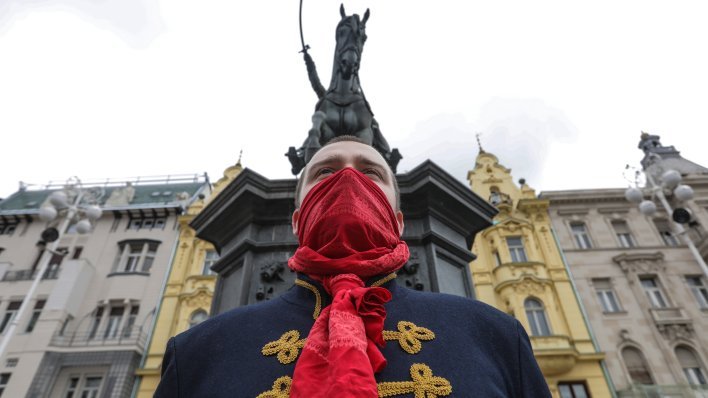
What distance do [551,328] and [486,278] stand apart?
315 centimetres

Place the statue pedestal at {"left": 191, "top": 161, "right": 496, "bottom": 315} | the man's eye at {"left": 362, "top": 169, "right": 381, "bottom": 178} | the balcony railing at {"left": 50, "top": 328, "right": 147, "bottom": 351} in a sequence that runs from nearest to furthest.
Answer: the man's eye at {"left": 362, "top": 169, "right": 381, "bottom": 178} < the statue pedestal at {"left": 191, "top": 161, "right": 496, "bottom": 315} < the balcony railing at {"left": 50, "top": 328, "right": 147, "bottom": 351}

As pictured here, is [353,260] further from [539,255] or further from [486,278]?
[539,255]

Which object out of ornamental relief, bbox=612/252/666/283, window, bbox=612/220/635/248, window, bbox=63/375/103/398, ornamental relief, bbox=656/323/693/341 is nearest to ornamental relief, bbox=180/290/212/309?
window, bbox=63/375/103/398

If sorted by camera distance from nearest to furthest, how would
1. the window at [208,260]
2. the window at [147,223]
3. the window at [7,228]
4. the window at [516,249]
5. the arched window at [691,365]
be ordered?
the arched window at [691,365], the window at [516,249], the window at [208,260], the window at [147,223], the window at [7,228]

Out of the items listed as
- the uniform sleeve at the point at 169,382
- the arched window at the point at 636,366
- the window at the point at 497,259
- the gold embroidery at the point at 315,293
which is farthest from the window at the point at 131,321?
the arched window at the point at 636,366

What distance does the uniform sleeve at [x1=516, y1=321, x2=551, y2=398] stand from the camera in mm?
1439

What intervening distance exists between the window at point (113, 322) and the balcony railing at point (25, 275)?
12.3ft

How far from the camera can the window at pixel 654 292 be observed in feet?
57.4

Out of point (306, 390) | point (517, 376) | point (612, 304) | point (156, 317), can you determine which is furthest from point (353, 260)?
point (612, 304)

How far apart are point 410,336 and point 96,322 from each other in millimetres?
21126

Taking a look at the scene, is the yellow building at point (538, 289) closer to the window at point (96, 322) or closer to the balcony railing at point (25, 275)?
the window at point (96, 322)

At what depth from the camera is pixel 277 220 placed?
14.6 ft

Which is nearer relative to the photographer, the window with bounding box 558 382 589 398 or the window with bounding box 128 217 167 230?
the window with bounding box 558 382 589 398

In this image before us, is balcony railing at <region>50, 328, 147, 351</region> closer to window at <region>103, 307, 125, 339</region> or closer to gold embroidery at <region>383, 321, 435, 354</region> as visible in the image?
window at <region>103, 307, 125, 339</region>
